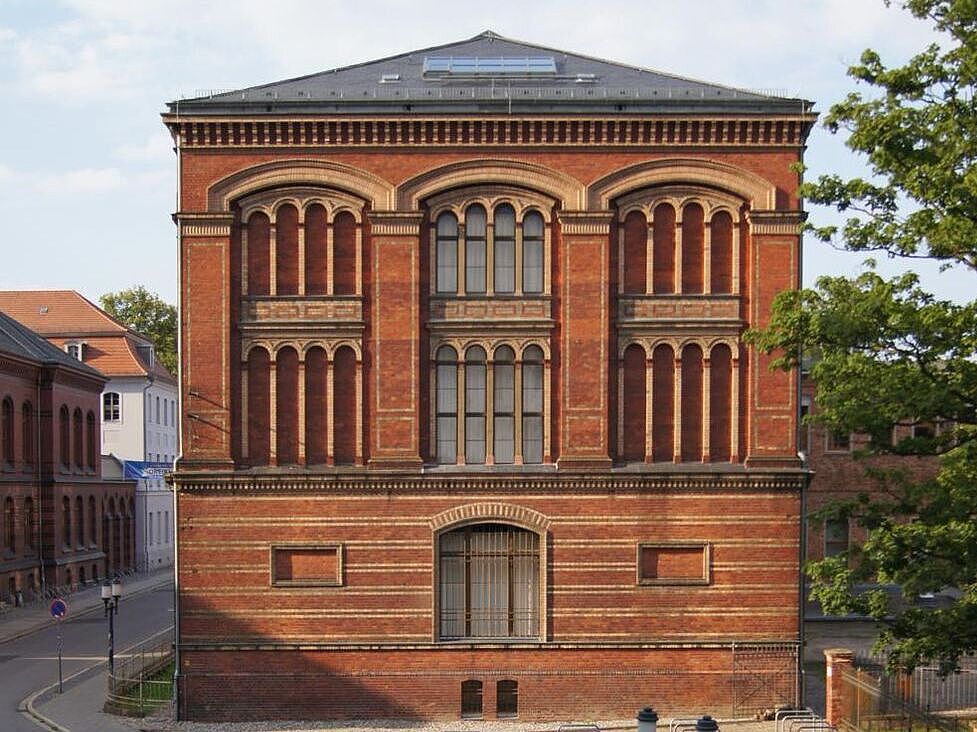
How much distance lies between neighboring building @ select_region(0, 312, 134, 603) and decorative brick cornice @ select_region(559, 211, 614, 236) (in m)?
31.5

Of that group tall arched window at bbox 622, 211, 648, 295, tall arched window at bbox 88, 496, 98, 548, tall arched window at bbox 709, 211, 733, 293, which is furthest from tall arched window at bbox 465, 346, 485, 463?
tall arched window at bbox 88, 496, 98, 548

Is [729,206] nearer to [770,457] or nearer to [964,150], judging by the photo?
[770,457]

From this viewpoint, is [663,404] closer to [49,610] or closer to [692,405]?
[692,405]

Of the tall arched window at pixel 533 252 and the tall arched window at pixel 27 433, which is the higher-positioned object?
the tall arched window at pixel 533 252

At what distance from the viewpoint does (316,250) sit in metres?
27.5

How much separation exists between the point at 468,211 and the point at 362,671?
9.89 metres

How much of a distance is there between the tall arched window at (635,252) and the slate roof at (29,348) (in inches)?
1268

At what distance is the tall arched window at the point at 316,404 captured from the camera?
1080 inches

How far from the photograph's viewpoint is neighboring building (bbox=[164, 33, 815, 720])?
26.9m

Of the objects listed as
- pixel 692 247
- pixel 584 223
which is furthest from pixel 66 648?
pixel 692 247

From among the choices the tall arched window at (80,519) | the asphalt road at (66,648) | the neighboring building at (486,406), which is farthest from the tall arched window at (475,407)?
the tall arched window at (80,519)

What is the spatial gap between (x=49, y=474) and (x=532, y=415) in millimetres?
34571

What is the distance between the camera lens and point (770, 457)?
2705 centimetres

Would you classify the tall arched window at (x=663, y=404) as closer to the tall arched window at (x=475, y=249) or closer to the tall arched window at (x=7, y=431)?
the tall arched window at (x=475, y=249)
